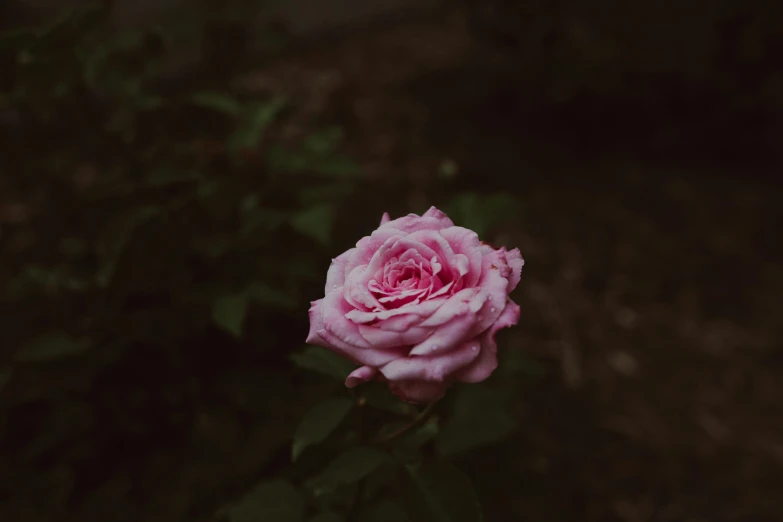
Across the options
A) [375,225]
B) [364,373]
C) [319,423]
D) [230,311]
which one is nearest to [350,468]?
[319,423]

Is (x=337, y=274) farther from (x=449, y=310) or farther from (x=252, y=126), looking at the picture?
(x=252, y=126)

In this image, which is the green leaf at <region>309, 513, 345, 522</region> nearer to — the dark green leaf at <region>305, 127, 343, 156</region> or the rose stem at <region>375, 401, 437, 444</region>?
the rose stem at <region>375, 401, 437, 444</region>

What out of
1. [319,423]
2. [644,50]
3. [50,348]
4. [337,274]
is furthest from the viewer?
[644,50]

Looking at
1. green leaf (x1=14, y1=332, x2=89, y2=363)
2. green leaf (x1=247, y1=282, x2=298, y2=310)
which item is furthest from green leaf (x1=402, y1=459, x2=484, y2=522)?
green leaf (x1=14, y1=332, x2=89, y2=363)

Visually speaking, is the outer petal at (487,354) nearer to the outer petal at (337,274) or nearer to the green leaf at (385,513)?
the outer petal at (337,274)

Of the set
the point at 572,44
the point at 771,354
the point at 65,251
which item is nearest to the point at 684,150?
the point at 572,44

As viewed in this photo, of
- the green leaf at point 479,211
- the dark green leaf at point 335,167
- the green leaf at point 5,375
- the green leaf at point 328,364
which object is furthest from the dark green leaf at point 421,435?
the green leaf at point 5,375
